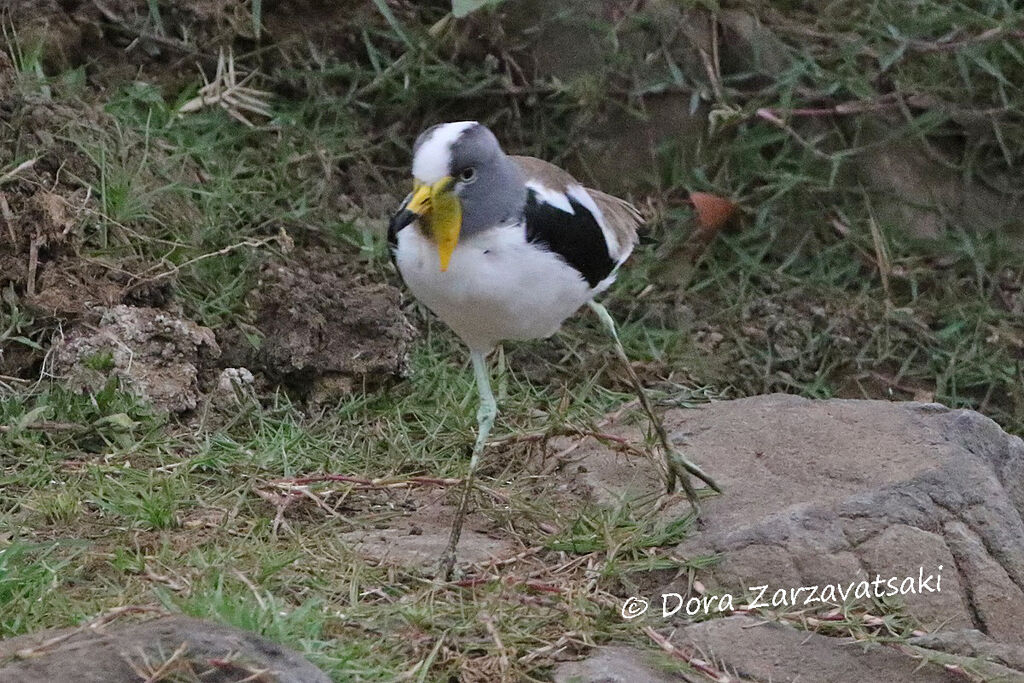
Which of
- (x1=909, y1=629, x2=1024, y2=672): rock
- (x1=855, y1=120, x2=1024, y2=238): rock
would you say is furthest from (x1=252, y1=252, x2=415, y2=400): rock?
(x1=855, y1=120, x2=1024, y2=238): rock

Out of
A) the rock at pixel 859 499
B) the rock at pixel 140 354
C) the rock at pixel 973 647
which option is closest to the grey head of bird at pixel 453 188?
the rock at pixel 859 499

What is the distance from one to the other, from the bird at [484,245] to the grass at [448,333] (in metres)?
0.36

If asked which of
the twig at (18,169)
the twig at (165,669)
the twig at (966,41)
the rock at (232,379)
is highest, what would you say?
the twig at (165,669)

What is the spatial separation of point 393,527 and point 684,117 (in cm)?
268

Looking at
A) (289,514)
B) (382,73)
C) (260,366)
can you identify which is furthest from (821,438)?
(382,73)

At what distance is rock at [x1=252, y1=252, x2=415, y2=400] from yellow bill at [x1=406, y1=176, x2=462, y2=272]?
1316 mm

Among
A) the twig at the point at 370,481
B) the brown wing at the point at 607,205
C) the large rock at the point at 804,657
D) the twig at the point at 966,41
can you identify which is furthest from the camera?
the twig at the point at 966,41

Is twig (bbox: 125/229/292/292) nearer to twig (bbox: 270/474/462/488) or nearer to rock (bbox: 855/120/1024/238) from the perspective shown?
twig (bbox: 270/474/462/488)

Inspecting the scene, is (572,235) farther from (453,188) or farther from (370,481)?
(370,481)

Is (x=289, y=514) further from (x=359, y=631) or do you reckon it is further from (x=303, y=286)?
(x=303, y=286)

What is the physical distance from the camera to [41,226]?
4.46 metres

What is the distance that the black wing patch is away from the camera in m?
3.46

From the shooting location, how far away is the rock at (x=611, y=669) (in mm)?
2943

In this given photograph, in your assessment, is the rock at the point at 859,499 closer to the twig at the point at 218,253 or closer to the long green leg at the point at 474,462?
the long green leg at the point at 474,462
